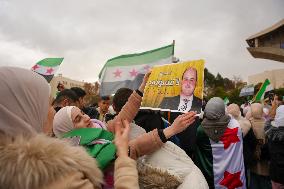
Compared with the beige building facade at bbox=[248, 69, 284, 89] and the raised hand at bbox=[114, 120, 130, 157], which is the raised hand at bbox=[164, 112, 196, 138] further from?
the beige building facade at bbox=[248, 69, 284, 89]

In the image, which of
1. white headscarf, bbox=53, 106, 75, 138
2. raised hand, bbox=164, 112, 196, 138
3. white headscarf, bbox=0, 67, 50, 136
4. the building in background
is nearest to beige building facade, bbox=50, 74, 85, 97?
white headscarf, bbox=53, 106, 75, 138

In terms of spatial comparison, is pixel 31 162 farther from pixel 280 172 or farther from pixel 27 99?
pixel 280 172

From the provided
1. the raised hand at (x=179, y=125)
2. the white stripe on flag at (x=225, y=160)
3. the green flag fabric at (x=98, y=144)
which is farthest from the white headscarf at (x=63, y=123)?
Answer: the white stripe on flag at (x=225, y=160)

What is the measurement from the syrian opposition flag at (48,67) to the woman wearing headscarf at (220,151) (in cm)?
434

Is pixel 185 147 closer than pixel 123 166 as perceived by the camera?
No

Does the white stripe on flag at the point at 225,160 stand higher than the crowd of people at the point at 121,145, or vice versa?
the crowd of people at the point at 121,145

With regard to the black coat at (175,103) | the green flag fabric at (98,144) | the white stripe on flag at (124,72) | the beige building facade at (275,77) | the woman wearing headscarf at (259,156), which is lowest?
the woman wearing headscarf at (259,156)

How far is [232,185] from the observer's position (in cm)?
412

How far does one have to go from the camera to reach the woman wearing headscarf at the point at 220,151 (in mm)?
4129

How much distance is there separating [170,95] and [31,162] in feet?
6.29

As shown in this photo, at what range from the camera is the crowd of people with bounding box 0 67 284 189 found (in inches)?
49.8

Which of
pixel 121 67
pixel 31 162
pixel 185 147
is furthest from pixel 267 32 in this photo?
pixel 31 162

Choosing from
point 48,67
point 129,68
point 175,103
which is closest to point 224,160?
point 175,103

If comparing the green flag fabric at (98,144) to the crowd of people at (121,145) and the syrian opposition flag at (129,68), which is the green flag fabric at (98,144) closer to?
the crowd of people at (121,145)
